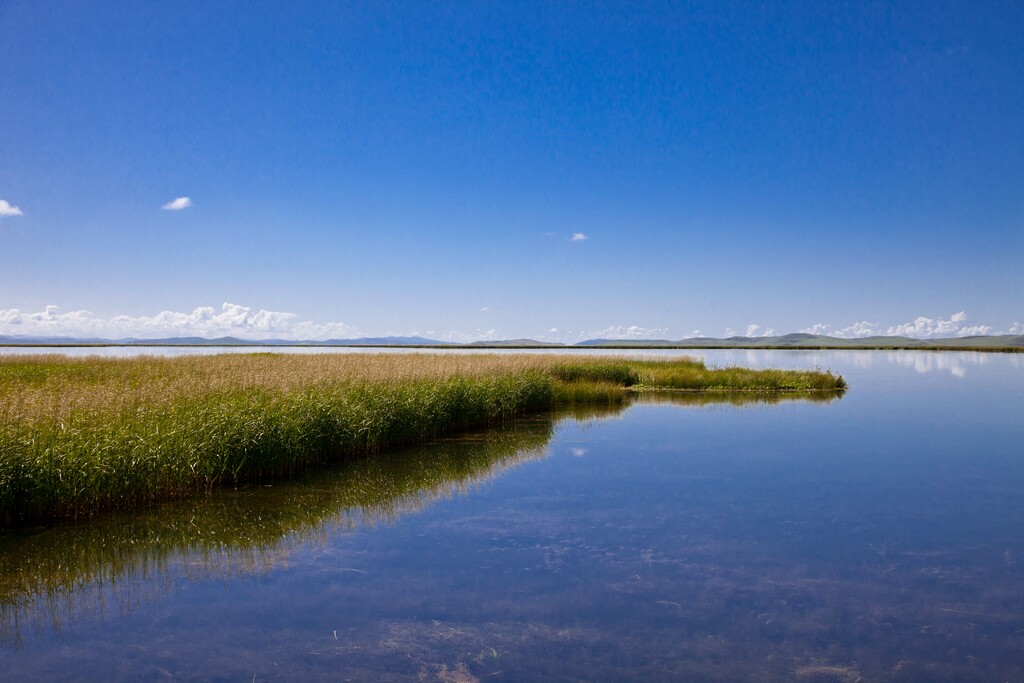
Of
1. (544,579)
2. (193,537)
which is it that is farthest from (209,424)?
(544,579)

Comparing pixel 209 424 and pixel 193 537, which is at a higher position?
pixel 209 424

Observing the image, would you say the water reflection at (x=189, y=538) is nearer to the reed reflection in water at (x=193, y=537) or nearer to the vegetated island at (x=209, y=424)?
the reed reflection in water at (x=193, y=537)

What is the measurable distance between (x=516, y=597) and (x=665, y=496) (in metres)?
5.36

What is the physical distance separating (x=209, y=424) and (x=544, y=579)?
7598 millimetres

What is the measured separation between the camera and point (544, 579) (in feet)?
25.6

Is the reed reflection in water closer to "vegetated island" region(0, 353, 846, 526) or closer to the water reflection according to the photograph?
the water reflection

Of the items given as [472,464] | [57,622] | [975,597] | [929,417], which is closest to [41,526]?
[57,622]

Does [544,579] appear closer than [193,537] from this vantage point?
Yes

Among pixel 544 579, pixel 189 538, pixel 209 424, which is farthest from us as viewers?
pixel 209 424

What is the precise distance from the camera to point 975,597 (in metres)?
7.23

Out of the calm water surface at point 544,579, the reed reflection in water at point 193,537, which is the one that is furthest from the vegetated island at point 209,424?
the calm water surface at point 544,579

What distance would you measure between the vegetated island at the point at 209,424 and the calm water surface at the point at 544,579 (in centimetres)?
57

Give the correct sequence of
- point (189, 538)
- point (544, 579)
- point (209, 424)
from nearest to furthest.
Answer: point (544, 579), point (189, 538), point (209, 424)

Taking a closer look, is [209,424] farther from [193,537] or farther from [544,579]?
[544,579]
